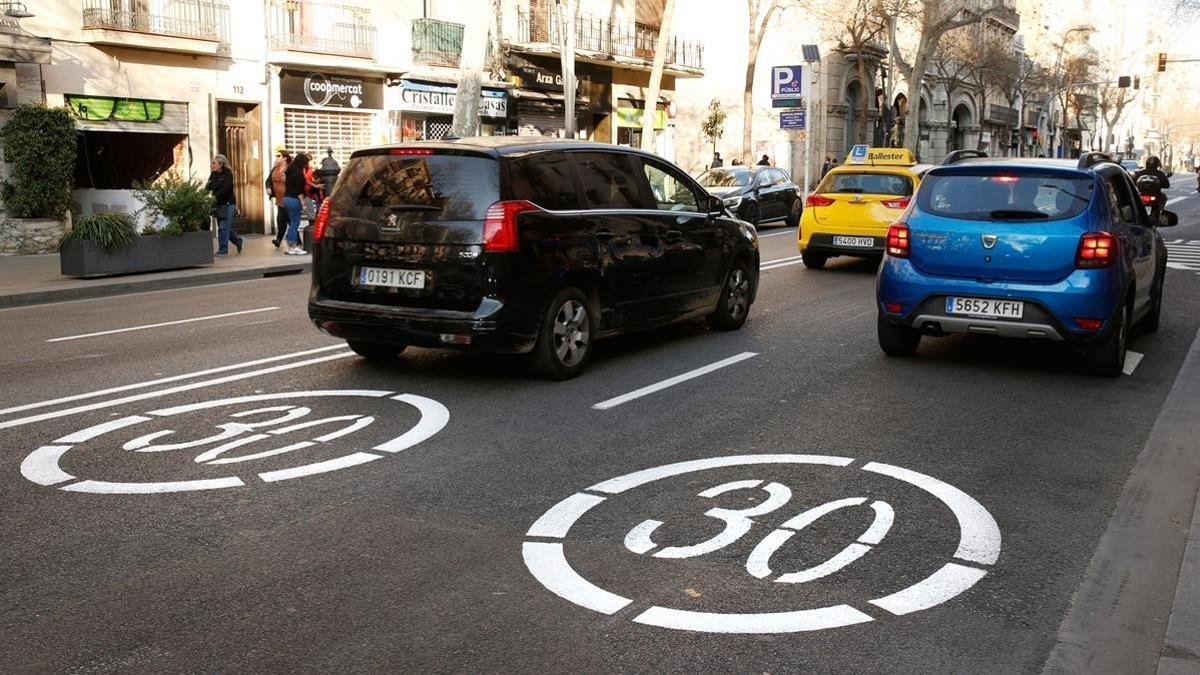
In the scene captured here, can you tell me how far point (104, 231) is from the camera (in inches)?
637

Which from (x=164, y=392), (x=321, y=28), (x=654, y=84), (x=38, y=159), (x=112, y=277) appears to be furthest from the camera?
(x=654, y=84)

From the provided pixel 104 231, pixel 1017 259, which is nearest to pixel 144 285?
pixel 104 231

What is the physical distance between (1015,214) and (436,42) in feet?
75.1

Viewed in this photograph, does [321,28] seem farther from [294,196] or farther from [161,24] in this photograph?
[294,196]

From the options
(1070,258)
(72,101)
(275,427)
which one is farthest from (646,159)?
(72,101)

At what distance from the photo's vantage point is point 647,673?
11.9 ft

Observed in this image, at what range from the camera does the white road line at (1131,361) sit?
30.0 feet

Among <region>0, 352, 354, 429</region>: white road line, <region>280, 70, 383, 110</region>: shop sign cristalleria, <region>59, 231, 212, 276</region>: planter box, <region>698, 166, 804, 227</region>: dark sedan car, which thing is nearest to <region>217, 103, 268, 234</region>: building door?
<region>280, 70, 383, 110</region>: shop sign cristalleria

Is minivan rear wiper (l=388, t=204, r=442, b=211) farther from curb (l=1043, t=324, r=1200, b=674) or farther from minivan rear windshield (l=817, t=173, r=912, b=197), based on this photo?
minivan rear windshield (l=817, t=173, r=912, b=197)

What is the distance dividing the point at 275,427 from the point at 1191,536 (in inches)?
186

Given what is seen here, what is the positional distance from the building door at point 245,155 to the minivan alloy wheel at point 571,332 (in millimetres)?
18686

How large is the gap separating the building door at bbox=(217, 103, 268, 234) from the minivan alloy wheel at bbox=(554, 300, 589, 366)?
18686 millimetres

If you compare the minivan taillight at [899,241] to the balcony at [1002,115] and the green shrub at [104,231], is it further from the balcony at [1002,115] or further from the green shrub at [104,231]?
the balcony at [1002,115]

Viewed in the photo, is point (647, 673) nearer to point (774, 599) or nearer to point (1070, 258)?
point (774, 599)
